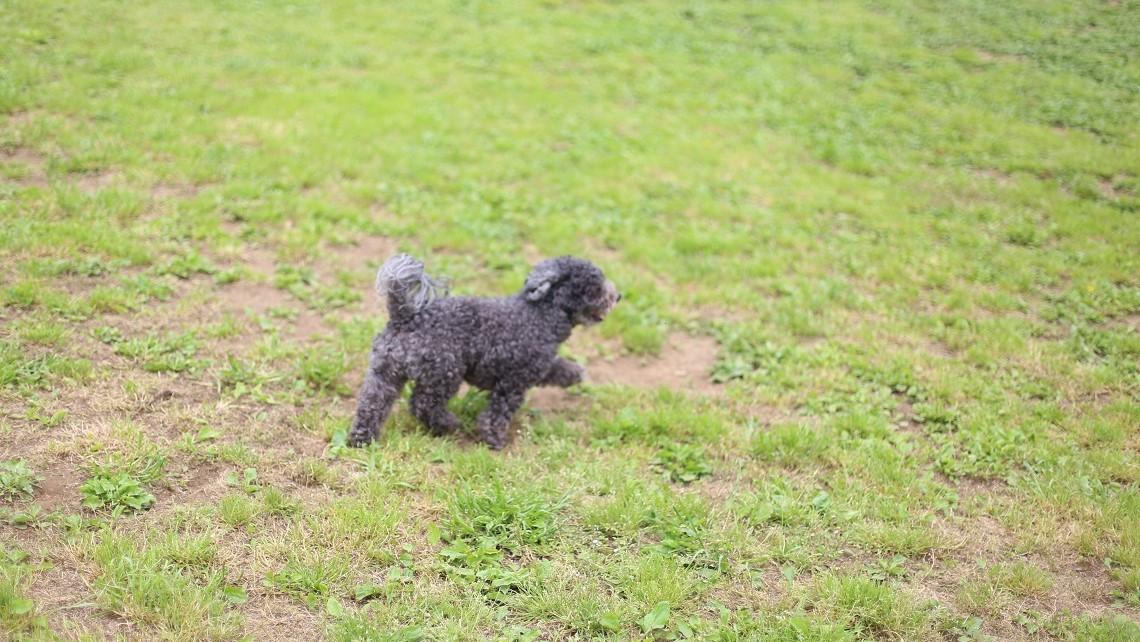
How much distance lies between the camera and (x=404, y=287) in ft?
17.2

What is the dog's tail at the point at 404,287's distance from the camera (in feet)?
17.1

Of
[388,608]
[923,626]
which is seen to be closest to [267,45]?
[388,608]

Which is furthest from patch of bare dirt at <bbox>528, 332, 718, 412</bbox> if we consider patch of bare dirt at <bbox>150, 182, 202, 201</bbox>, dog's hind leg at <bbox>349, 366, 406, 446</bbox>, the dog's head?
patch of bare dirt at <bbox>150, 182, 202, 201</bbox>

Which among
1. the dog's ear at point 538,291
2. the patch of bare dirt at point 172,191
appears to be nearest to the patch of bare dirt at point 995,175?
the dog's ear at point 538,291

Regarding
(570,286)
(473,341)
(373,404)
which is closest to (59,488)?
(373,404)

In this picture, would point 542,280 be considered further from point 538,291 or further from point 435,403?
point 435,403

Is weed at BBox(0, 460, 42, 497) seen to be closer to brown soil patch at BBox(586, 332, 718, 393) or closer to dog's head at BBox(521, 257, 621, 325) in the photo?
dog's head at BBox(521, 257, 621, 325)

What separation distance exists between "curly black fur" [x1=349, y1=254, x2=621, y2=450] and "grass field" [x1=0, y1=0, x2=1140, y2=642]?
0.93 feet

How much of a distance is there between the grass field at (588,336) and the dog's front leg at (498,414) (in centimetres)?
20

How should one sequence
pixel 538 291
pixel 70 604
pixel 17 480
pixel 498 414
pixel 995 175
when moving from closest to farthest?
pixel 70 604 → pixel 17 480 → pixel 498 414 → pixel 538 291 → pixel 995 175

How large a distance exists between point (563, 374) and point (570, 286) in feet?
2.30

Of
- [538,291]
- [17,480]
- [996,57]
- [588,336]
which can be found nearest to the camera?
[17,480]

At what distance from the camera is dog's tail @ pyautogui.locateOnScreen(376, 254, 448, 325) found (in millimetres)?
5199

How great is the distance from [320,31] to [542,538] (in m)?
12.2
